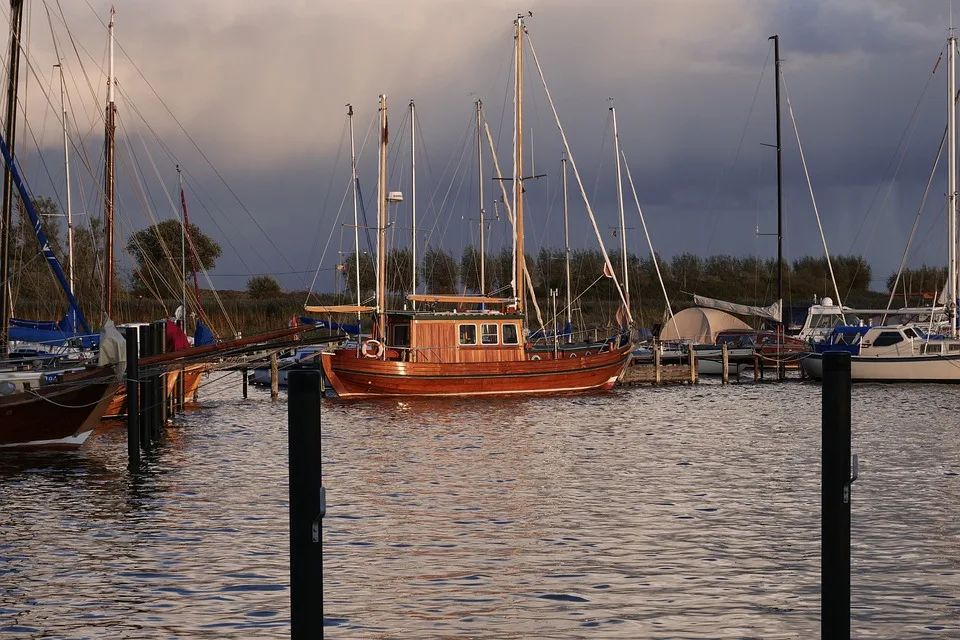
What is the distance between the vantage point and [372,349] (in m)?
40.8

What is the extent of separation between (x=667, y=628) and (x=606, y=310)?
66.6 m

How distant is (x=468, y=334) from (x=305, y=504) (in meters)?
33.5

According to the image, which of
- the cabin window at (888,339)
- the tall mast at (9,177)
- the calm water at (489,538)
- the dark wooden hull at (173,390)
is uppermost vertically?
the tall mast at (9,177)

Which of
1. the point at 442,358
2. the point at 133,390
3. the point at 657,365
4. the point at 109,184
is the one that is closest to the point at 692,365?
the point at 657,365

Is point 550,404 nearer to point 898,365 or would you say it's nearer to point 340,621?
point 898,365

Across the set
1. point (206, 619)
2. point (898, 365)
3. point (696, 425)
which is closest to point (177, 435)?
point (696, 425)

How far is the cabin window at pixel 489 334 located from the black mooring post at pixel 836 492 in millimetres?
32750

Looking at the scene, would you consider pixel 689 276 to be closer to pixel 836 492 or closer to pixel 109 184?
pixel 109 184

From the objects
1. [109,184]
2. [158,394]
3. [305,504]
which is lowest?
[158,394]

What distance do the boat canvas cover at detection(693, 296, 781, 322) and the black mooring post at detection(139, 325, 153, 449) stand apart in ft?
124

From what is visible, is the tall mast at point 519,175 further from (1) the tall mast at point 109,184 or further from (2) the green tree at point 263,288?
(2) the green tree at point 263,288

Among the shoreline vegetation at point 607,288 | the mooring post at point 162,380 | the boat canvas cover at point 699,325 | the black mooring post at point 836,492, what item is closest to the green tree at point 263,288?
the shoreline vegetation at point 607,288

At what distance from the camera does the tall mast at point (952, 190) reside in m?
48.0

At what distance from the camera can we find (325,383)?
47.9 meters
